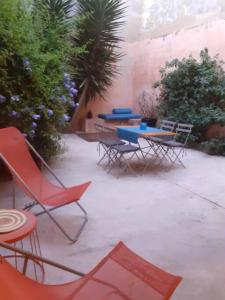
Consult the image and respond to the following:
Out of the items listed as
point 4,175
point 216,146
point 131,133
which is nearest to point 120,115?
point 216,146

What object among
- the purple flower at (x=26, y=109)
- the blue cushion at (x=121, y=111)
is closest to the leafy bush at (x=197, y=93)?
the blue cushion at (x=121, y=111)

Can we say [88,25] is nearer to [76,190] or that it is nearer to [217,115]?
[217,115]

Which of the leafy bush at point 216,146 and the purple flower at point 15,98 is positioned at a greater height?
the purple flower at point 15,98

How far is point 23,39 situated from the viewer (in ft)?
12.9

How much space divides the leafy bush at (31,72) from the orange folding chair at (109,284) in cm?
274

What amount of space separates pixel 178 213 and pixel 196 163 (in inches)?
97.1

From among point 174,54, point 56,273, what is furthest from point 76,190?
point 174,54

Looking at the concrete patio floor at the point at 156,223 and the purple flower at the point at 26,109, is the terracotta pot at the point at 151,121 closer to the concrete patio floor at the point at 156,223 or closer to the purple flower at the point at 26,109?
the concrete patio floor at the point at 156,223

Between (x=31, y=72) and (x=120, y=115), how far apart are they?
5407 mm

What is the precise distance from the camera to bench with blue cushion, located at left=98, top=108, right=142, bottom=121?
29.4 feet

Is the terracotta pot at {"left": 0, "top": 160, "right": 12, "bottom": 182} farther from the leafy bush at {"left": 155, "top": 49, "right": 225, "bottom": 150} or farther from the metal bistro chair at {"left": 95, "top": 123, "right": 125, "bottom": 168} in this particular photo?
the leafy bush at {"left": 155, "top": 49, "right": 225, "bottom": 150}

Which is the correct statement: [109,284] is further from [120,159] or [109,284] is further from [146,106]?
[146,106]

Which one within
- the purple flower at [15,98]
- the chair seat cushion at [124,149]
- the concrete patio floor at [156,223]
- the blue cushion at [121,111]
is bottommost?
the concrete patio floor at [156,223]

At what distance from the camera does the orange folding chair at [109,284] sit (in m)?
1.31
